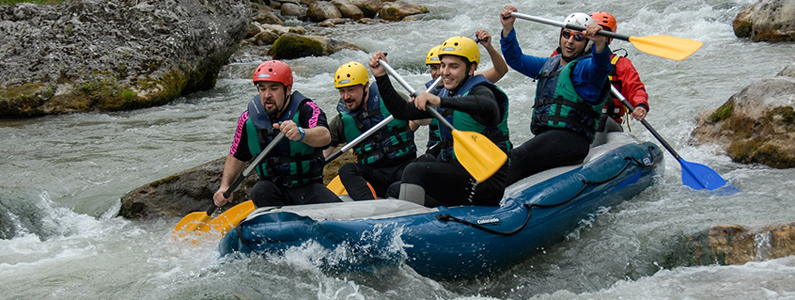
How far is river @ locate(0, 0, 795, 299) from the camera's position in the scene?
338cm

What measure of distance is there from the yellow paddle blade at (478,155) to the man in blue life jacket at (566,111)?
74 centimetres

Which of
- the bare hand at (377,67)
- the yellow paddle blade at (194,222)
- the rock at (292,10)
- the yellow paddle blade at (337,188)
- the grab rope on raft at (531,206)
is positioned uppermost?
the bare hand at (377,67)

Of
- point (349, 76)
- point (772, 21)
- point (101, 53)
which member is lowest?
point (101, 53)

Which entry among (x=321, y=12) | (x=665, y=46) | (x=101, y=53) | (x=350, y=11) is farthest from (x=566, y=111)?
(x=350, y=11)

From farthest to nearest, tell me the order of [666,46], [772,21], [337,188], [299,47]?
[299,47], [772,21], [337,188], [666,46]

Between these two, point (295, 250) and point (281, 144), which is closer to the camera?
point (295, 250)

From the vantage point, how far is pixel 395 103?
350 centimetres

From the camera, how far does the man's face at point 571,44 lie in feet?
14.0

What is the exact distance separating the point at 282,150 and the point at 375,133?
717mm

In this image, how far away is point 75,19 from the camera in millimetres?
8773

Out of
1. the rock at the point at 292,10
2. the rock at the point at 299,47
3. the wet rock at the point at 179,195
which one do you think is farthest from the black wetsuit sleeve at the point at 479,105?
the rock at the point at 292,10

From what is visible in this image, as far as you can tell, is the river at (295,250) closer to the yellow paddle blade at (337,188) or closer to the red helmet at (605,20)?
the yellow paddle blade at (337,188)

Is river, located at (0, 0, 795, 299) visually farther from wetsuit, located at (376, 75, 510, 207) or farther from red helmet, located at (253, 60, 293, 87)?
red helmet, located at (253, 60, 293, 87)

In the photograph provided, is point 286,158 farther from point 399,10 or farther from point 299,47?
point 399,10
